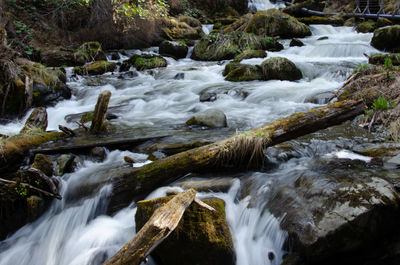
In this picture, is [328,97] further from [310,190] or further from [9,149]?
[9,149]

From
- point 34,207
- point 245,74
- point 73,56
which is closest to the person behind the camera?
point 34,207

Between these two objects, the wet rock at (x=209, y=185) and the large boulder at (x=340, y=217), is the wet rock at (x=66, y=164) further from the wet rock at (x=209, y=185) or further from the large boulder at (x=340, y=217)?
the large boulder at (x=340, y=217)

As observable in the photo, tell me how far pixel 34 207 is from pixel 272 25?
15.8 metres

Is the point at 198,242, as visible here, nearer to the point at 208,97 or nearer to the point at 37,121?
the point at 37,121

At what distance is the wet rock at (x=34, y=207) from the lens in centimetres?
352

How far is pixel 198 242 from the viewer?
2592 millimetres

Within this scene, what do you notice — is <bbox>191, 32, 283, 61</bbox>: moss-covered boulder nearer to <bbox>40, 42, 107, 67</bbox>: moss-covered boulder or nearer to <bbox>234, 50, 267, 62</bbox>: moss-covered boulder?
<bbox>234, 50, 267, 62</bbox>: moss-covered boulder

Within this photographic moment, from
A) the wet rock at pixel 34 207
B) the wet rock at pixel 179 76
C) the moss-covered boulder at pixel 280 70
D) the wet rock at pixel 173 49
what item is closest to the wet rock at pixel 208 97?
the moss-covered boulder at pixel 280 70

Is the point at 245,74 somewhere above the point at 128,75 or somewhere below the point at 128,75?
above

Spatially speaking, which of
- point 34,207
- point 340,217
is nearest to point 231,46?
point 34,207

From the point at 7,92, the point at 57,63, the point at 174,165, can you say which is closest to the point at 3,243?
the point at 174,165

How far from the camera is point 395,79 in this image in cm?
596

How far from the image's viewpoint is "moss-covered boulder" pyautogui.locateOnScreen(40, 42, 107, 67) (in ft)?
39.1

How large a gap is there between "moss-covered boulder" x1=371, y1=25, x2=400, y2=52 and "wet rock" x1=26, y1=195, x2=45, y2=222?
1348cm
